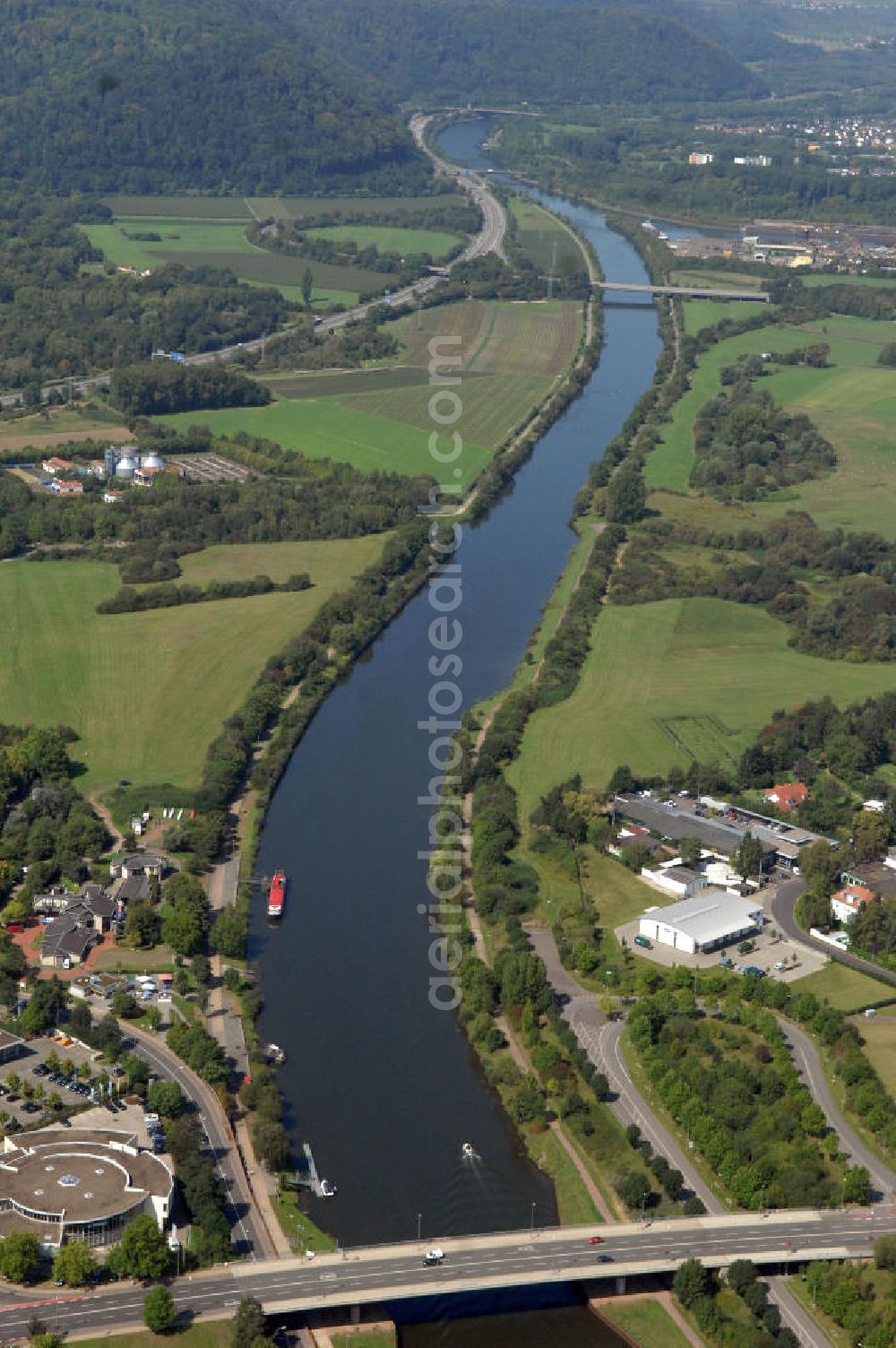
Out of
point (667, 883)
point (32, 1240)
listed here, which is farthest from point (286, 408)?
point (32, 1240)

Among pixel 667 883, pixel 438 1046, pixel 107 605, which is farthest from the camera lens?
pixel 107 605

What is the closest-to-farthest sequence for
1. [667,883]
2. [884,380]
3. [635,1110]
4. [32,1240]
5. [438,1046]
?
1. [32,1240]
2. [635,1110]
3. [438,1046]
4. [667,883]
5. [884,380]

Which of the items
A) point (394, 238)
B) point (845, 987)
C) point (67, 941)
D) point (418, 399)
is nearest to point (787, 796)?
point (845, 987)

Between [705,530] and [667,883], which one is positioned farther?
[705,530]

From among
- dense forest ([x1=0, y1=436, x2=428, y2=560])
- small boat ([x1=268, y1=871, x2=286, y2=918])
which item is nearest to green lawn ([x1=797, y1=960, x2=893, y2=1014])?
small boat ([x1=268, y1=871, x2=286, y2=918])

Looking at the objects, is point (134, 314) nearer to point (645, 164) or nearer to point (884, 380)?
point (884, 380)

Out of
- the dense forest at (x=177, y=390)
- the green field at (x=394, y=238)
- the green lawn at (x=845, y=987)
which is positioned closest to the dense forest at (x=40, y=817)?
the green lawn at (x=845, y=987)

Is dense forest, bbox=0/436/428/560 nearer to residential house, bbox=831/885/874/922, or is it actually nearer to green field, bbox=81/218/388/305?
residential house, bbox=831/885/874/922
